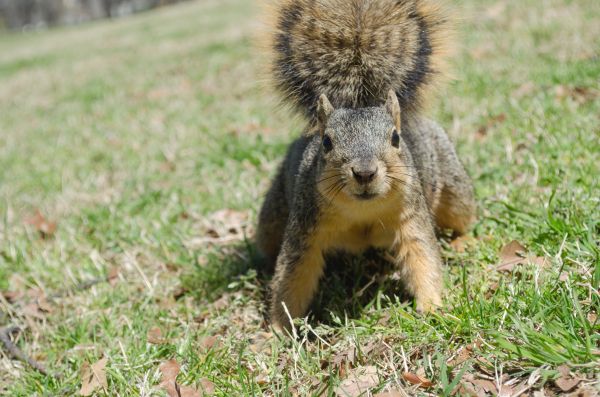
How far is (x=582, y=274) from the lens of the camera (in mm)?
2695

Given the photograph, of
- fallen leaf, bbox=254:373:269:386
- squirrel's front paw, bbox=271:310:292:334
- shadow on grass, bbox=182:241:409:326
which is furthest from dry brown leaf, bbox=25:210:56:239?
fallen leaf, bbox=254:373:269:386

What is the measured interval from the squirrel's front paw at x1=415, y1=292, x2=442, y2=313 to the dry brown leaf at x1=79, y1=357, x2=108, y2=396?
5.07 ft

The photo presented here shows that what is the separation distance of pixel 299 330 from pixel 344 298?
338 millimetres

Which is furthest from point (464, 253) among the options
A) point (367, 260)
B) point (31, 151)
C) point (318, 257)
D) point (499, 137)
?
point (31, 151)

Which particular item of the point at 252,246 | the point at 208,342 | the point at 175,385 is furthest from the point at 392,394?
the point at 252,246

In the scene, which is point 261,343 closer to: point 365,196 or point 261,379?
point 261,379

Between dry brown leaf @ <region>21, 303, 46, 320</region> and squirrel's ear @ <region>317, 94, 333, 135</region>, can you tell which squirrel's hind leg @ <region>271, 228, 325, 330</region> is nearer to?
squirrel's ear @ <region>317, 94, 333, 135</region>

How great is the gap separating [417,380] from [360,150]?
102 centimetres

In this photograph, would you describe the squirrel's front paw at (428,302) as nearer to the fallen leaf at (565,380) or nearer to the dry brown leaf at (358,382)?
the dry brown leaf at (358,382)

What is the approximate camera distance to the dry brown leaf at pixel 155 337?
318 centimetres

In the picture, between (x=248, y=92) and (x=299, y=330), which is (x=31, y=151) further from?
(x=299, y=330)

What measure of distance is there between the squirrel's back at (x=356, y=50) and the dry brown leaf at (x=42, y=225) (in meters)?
2.57

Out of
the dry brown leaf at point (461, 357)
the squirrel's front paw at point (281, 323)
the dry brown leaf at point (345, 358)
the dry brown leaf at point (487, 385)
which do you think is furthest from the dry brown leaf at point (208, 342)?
the dry brown leaf at point (487, 385)

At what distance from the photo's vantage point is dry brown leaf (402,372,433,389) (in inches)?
94.8
